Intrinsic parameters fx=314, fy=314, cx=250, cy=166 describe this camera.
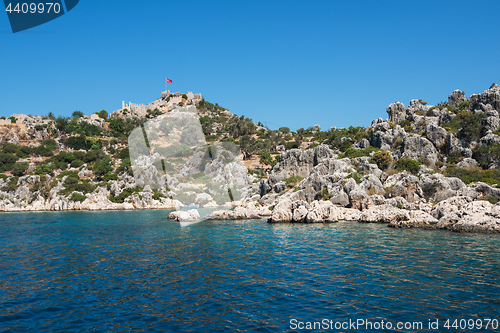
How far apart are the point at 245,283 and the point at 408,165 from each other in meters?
45.4

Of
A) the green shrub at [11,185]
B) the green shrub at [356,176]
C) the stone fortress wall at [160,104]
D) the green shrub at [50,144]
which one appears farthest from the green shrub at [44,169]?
the green shrub at [356,176]

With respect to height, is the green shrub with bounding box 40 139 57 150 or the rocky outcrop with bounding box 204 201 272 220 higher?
the green shrub with bounding box 40 139 57 150

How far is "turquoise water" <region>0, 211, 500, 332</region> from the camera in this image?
35.8 feet

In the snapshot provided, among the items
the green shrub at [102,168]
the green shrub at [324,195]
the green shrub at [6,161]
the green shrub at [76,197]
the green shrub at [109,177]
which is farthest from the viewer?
the green shrub at [6,161]

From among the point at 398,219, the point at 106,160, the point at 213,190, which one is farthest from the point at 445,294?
the point at 106,160

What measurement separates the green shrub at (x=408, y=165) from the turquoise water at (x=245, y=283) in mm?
25773

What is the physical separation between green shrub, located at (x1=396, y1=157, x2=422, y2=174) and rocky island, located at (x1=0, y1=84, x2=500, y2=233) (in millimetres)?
188

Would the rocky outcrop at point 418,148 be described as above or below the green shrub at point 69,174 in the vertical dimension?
above

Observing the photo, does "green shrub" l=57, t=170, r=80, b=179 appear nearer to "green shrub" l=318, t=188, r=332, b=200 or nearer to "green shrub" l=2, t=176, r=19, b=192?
"green shrub" l=2, t=176, r=19, b=192

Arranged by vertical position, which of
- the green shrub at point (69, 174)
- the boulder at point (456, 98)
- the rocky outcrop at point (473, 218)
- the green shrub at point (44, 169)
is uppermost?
the boulder at point (456, 98)

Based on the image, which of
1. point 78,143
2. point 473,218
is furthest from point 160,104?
point 473,218

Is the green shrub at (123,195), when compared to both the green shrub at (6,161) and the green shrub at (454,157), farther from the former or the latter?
the green shrub at (454,157)

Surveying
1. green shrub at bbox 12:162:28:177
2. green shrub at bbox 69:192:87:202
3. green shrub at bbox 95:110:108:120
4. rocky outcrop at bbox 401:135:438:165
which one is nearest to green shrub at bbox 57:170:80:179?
green shrub at bbox 12:162:28:177

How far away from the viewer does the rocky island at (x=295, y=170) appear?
38344 millimetres
